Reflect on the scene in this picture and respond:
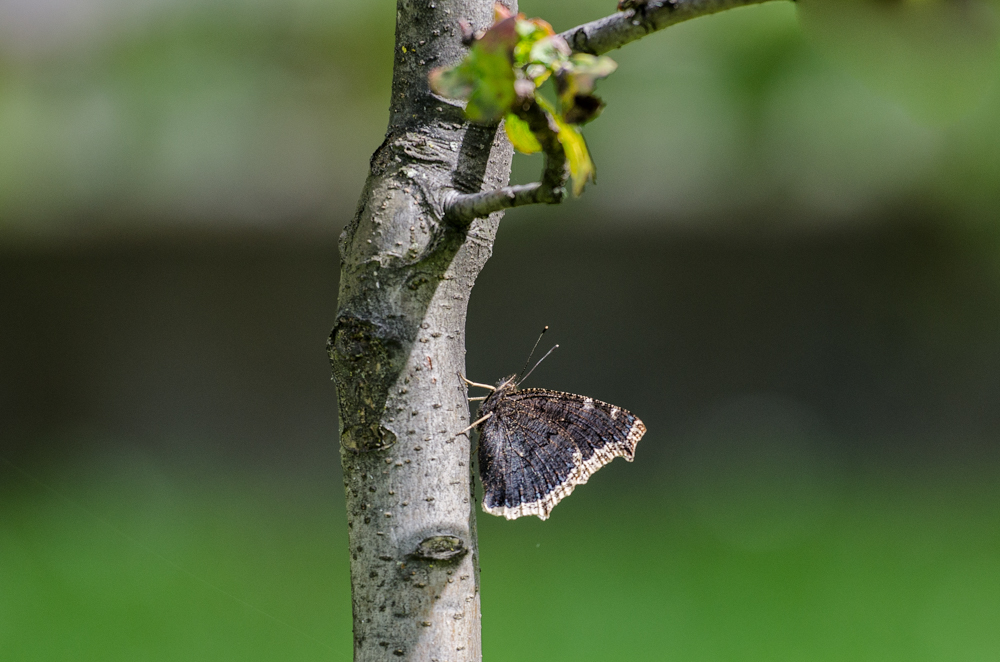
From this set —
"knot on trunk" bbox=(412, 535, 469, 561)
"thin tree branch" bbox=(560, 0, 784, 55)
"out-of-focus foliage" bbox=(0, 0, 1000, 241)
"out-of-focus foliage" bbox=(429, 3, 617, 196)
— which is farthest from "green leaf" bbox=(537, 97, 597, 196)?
"out-of-focus foliage" bbox=(0, 0, 1000, 241)

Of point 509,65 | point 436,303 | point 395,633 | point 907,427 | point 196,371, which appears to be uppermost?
point 509,65

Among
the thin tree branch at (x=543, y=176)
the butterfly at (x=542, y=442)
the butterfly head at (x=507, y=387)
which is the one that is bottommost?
the butterfly at (x=542, y=442)

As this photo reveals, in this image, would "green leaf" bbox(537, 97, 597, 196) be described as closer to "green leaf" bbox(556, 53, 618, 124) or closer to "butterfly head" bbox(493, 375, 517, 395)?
"green leaf" bbox(556, 53, 618, 124)

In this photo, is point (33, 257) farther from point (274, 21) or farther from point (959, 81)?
point (959, 81)

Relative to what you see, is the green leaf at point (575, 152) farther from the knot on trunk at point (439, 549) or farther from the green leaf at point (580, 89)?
the knot on trunk at point (439, 549)

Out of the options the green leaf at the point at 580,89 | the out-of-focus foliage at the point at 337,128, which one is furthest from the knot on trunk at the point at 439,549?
the out-of-focus foliage at the point at 337,128

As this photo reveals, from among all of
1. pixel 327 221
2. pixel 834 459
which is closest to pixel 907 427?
pixel 834 459
